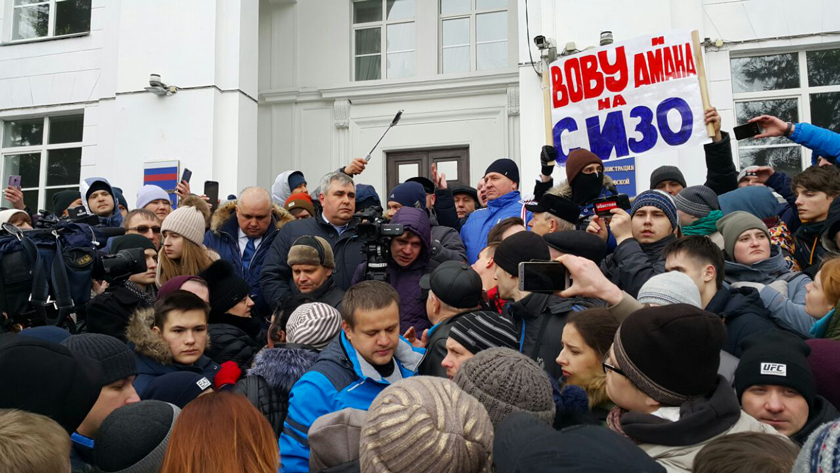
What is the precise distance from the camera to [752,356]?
261cm

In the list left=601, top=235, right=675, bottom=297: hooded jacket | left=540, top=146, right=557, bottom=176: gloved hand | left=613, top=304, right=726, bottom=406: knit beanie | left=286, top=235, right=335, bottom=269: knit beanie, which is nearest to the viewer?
left=613, top=304, right=726, bottom=406: knit beanie

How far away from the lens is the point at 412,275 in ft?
14.6

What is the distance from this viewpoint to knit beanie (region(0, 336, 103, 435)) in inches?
86.2

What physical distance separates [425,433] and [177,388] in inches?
64.6

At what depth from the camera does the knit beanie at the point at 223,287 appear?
13.9 feet

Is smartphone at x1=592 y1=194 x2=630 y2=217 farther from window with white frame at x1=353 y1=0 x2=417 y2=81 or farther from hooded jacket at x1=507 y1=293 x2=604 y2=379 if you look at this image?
window with white frame at x1=353 y1=0 x2=417 y2=81

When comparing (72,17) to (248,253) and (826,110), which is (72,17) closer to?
(248,253)

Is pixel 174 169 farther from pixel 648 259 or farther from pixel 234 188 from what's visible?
pixel 648 259

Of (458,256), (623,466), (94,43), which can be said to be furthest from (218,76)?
(623,466)

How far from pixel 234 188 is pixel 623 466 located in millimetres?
8724

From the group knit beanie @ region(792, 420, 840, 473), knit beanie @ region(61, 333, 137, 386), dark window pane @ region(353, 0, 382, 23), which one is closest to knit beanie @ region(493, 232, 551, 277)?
knit beanie @ region(61, 333, 137, 386)

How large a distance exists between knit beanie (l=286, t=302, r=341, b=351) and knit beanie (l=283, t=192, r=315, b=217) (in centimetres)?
267

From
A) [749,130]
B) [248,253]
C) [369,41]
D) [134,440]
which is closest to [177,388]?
[134,440]

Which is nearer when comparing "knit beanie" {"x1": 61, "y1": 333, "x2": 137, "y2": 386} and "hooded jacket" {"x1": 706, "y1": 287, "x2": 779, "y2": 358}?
"knit beanie" {"x1": 61, "y1": 333, "x2": 137, "y2": 386}
